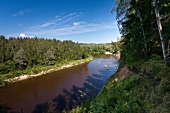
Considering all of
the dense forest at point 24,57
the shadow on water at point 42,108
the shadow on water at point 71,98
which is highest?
the dense forest at point 24,57

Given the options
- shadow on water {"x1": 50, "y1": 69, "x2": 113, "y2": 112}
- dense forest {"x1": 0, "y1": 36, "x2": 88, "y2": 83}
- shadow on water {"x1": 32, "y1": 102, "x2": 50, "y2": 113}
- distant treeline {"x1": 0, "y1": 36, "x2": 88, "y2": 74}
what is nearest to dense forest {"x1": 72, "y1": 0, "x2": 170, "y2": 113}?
shadow on water {"x1": 50, "y1": 69, "x2": 113, "y2": 112}

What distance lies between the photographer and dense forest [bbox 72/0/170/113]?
611cm

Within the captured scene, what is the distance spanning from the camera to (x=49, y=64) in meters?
47.5

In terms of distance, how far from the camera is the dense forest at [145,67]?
6113 millimetres

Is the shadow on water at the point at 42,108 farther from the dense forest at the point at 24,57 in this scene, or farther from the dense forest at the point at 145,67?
the dense forest at the point at 24,57

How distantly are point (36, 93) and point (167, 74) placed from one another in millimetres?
22349

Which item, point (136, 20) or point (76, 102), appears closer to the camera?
point (136, 20)

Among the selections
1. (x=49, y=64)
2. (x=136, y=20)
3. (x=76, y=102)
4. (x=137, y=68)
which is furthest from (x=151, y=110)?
(x=49, y=64)

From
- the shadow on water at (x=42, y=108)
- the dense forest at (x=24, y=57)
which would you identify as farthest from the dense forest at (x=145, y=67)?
the dense forest at (x=24, y=57)

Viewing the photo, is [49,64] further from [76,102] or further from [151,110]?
[151,110]

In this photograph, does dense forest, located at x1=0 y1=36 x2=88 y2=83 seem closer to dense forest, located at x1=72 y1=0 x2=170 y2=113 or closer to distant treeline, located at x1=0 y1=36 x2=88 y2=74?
distant treeline, located at x1=0 y1=36 x2=88 y2=74

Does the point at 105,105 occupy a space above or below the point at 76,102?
above

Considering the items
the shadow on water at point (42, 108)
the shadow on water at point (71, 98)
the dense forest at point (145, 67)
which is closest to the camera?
the dense forest at point (145, 67)

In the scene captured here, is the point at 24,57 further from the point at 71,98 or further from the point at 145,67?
the point at 145,67
